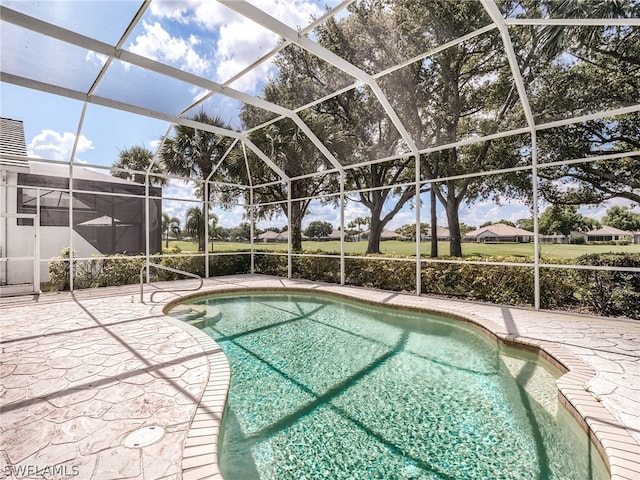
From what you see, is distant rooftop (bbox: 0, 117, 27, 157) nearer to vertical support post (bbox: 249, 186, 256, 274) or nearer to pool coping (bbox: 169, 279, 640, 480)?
vertical support post (bbox: 249, 186, 256, 274)

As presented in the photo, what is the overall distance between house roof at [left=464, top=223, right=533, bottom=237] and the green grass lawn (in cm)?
35

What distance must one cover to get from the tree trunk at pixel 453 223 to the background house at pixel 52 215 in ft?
29.7

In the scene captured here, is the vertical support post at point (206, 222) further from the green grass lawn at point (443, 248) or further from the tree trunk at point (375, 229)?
the tree trunk at point (375, 229)

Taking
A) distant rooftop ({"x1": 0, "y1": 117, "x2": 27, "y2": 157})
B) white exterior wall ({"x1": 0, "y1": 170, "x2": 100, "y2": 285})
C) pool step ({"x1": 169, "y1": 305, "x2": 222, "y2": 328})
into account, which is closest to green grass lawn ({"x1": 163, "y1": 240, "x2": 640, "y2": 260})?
white exterior wall ({"x1": 0, "y1": 170, "x2": 100, "y2": 285})

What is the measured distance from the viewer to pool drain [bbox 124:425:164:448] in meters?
2.20

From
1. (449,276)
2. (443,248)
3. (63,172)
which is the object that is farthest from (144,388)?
(63,172)

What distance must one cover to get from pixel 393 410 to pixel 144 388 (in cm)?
248

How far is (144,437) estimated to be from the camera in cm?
227

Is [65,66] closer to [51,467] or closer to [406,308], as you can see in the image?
[51,467]

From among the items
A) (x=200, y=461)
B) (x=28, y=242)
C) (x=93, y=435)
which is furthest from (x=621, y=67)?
(x=28, y=242)

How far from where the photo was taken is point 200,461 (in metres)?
2.00

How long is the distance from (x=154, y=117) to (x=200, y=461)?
24.0 ft

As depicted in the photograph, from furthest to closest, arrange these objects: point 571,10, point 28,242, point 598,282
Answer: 1. point 28,242
2. point 598,282
3. point 571,10

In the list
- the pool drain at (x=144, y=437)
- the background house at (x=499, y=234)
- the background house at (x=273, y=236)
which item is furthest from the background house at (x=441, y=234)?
the pool drain at (x=144, y=437)
